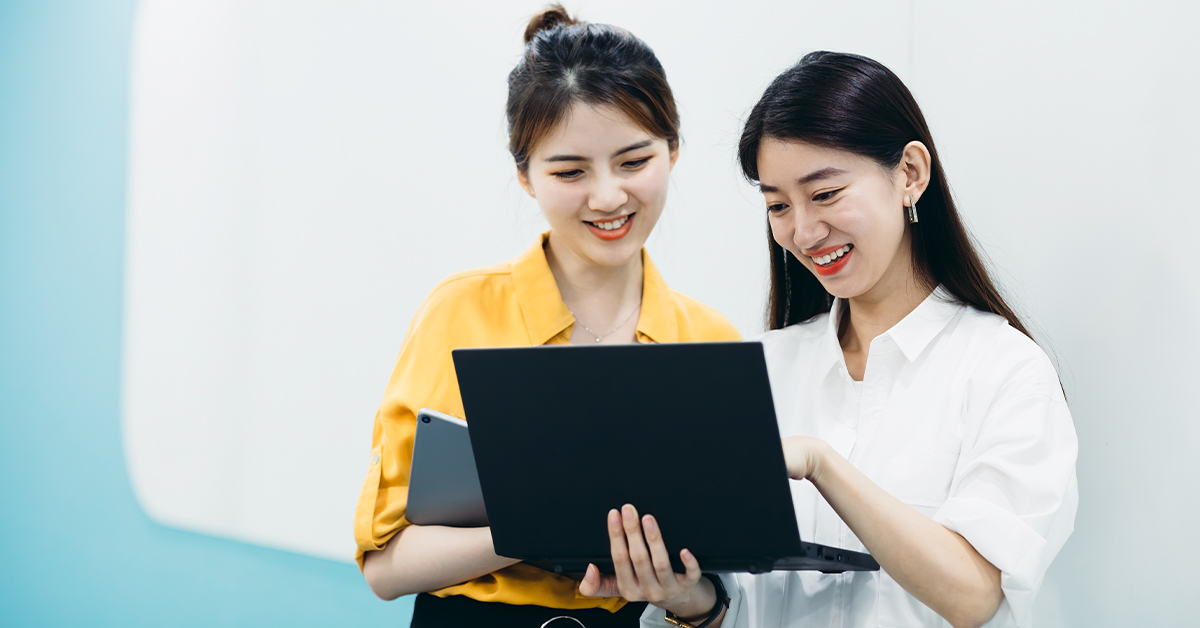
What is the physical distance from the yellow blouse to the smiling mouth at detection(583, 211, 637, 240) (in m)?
0.11

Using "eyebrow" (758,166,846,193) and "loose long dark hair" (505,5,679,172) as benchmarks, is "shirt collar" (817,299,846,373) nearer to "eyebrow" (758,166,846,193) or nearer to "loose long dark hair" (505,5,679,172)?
"eyebrow" (758,166,846,193)

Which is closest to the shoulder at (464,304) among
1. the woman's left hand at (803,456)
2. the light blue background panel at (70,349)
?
the woman's left hand at (803,456)

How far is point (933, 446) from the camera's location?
3.64 feet

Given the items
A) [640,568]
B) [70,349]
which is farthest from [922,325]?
[70,349]

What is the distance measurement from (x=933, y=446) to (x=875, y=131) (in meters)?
0.42

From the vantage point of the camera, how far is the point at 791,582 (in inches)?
47.9

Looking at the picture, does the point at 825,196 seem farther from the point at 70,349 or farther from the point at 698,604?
the point at 70,349

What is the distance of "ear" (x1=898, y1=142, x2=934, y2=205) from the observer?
47.1 inches

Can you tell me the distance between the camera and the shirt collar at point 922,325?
1.19 meters

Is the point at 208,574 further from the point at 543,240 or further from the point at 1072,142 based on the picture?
the point at 1072,142

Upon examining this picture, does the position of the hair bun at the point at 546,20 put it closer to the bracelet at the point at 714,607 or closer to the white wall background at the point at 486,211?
the white wall background at the point at 486,211

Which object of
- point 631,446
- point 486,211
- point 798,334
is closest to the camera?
point 631,446

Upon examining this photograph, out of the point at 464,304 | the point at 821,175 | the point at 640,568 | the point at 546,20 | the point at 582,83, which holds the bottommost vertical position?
the point at 640,568

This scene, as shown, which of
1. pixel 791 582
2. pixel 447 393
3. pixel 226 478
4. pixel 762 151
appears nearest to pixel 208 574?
pixel 226 478
